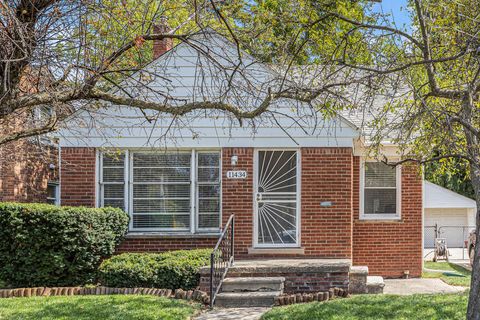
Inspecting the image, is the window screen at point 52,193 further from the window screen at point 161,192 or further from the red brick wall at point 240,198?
the red brick wall at point 240,198

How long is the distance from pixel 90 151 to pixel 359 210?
5998 mm

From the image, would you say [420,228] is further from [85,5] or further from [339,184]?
[85,5]

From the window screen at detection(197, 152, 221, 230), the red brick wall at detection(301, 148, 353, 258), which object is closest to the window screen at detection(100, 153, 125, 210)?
the window screen at detection(197, 152, 221, 230)

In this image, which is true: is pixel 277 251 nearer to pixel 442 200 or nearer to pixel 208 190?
pixel 208 190

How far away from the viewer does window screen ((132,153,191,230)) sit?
11812mm

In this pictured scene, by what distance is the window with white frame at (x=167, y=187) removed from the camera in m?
11.8

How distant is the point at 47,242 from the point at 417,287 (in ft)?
23.3

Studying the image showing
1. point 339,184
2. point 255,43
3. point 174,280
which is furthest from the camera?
point 339,184

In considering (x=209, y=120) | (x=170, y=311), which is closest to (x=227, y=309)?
(x=170, y=311)

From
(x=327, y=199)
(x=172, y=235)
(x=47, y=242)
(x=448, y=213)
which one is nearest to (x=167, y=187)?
(x=172, y=235)

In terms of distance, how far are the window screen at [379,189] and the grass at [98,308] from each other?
17.7 ft

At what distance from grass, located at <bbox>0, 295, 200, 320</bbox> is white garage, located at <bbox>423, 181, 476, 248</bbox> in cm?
2310

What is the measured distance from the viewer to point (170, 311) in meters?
8.38

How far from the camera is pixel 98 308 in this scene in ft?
28.3
